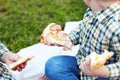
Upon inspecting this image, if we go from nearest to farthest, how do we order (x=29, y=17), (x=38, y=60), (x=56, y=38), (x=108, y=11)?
(x=108, y=11), (x=56, y=38), (x=38, y=60), (x=29, y=17)

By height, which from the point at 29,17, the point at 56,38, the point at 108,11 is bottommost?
the point at 29,17

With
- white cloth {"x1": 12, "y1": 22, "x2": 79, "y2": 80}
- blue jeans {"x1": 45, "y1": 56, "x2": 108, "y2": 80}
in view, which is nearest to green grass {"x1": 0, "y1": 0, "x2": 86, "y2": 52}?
white cloth {"x1": 12, "y1": 22, "x2": 79, "y2": 80}

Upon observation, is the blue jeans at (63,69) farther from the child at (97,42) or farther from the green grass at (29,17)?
the green grass at (29,17)

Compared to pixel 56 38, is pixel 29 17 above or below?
below

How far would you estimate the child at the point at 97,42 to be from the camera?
84.0 inches

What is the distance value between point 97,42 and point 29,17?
1.96 m

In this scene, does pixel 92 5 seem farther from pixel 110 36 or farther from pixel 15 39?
pixel 15 39

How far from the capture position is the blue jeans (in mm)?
2527

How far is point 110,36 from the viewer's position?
7.29ft

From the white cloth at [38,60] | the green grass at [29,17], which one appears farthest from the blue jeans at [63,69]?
the green grass at [29,17]

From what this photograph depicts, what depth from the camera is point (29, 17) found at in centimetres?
418

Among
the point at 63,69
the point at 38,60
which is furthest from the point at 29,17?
the point at 63,69

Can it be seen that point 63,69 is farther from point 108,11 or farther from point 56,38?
point 108,11

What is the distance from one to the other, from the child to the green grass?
1.10 m
